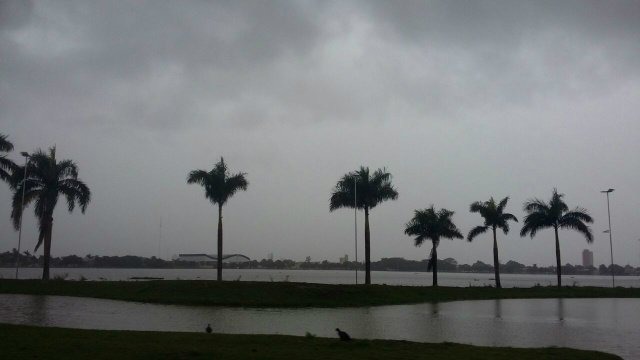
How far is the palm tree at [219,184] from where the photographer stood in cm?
5059

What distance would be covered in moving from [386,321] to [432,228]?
3149 cm

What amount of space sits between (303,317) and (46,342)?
1515 centimetres

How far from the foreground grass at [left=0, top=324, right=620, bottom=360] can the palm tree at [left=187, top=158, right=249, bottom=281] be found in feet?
107

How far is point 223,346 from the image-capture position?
15594mm

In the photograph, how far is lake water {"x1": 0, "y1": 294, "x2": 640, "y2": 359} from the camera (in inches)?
824

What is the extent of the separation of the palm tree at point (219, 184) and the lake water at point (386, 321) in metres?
16.1

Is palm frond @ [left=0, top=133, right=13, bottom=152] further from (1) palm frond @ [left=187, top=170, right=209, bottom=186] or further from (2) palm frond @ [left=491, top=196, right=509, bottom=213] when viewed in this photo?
(2) palm frond @ [left=491, top=196, right=509, bottom=213]

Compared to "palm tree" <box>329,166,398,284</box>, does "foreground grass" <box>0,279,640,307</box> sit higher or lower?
lower

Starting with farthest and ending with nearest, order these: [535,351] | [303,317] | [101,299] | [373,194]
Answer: [373,194], [101,299], [303,317], [535,351]

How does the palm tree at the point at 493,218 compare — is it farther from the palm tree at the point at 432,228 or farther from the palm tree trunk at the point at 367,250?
the palm tree trunk at the point at 367,250

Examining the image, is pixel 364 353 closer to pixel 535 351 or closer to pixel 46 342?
pixel 535 351

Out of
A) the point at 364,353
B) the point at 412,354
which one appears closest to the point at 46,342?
the point at 364,353

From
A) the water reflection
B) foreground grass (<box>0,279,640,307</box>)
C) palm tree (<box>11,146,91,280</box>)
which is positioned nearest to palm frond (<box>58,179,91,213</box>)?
palm tree (<box>11,146,91,280</box>)

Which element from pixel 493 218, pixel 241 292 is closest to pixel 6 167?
pixel 241 292
